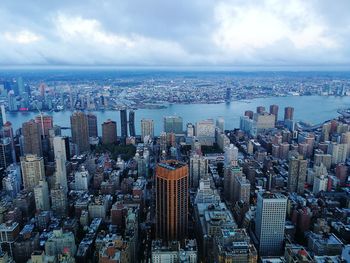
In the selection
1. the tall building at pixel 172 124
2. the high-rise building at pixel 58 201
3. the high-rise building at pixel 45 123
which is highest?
the high-rise building at pixel 45 123

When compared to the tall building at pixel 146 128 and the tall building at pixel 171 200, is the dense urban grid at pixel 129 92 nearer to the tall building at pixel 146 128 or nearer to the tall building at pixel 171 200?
the tall building at pixel 146 128

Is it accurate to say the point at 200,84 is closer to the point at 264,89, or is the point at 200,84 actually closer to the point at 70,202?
the point at 264,89

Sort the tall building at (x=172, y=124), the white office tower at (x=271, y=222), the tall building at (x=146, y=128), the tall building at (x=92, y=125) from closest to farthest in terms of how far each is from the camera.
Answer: the white office tower at (x=271, y=222) < the tall building at (x=146, y=128) < the tall building at (x=92, y=125) < the tall building at (x=172, y=124)

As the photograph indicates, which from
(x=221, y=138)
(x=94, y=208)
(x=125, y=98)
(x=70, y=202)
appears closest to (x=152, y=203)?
(x=94, y=208)

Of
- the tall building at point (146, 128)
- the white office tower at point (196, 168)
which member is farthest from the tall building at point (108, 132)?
the white office tower at point (196, 168)

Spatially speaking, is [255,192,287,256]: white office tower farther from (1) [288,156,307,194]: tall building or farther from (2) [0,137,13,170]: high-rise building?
(2) [0,137,13,170]: high-rise building

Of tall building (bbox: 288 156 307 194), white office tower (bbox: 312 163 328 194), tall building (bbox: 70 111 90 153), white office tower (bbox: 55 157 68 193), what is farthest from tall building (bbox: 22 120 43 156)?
white office tower (bbox: 312 163 328 194)
